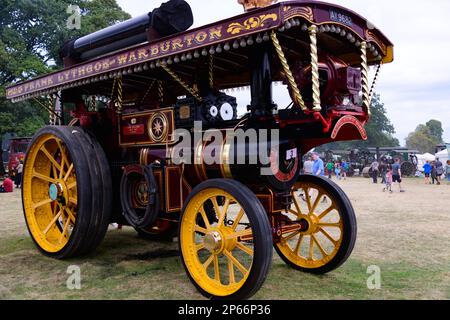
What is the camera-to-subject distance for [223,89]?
5.46 m

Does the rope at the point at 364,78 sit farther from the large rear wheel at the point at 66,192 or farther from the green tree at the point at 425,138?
the green tree at the point at 425,138

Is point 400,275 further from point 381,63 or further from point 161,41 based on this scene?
point 161,41

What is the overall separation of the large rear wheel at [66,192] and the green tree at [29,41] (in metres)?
15.2

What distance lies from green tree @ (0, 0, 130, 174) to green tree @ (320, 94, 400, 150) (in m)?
34.0

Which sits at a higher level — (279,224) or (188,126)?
(188,126)

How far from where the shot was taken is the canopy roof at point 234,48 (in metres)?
3.01

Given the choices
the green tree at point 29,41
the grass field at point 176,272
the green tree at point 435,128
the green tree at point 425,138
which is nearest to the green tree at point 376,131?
the green tree at point 425,138

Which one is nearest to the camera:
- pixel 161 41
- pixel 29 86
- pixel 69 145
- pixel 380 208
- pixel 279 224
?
pixel 161 41

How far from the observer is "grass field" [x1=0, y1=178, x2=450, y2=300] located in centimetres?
355

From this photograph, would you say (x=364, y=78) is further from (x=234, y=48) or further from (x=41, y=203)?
(x=41, y=203)

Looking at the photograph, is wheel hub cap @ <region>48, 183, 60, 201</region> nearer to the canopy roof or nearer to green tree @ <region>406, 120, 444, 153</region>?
the canopy roof

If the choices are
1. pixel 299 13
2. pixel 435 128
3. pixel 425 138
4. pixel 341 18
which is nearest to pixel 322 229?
pixel 341 18

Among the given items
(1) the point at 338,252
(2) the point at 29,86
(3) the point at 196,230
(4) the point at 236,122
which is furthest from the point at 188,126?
(2) the point at 29,86

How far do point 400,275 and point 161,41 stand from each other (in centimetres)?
309
